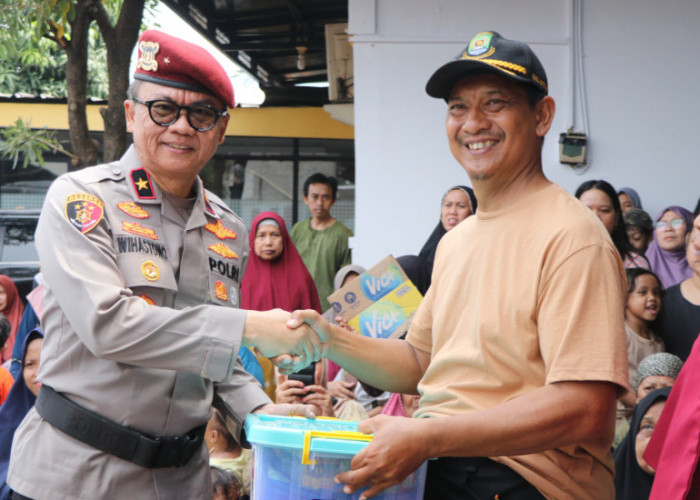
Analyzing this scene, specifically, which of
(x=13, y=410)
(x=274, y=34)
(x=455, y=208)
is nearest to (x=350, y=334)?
(x=13, y=410)

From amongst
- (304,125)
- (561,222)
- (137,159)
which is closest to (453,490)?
(561,222)

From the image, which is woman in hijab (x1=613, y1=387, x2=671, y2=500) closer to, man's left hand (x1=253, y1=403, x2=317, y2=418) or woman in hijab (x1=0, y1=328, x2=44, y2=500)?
man's left hand (x1=253, y1=403, x2=317, y2=418)

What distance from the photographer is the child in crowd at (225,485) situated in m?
5.01

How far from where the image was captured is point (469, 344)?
2471 millimetres

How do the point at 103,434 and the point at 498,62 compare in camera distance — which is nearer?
the point at 498,62

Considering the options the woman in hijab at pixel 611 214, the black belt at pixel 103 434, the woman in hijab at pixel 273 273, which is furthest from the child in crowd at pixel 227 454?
the woman in hijab at pixel 611 214

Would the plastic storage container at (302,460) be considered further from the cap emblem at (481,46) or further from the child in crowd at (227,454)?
the child in crowd at (227,454)

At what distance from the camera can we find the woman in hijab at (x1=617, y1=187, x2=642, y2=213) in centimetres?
730

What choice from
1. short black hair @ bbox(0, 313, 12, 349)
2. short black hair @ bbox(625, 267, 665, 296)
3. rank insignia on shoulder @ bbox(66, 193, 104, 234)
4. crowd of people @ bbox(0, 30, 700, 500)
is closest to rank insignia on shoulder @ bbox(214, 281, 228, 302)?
crowd of people @ bbox(0, 30, 700, 500)

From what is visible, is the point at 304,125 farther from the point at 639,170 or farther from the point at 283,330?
the point at 283,330

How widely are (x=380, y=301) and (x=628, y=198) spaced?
314cm

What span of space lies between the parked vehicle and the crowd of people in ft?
27.9

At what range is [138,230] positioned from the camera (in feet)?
9.14

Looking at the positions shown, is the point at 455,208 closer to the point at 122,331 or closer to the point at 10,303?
the point at 122,331
